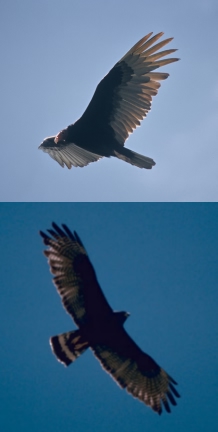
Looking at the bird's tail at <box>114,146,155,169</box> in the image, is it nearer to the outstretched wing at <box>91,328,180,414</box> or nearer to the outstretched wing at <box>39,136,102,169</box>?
the outstretched wing at <box>39,136,102,169</box>

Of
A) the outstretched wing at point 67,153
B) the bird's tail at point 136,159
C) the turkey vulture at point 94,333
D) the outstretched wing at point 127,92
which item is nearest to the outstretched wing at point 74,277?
the turkey vulture at point 94,333

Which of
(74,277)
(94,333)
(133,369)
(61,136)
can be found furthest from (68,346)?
(61,136)

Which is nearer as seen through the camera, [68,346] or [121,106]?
[68,346]

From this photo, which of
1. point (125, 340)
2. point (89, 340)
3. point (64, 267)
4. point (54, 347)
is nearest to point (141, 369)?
point (125, 340)

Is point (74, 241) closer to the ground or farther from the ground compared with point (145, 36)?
closer to the ground

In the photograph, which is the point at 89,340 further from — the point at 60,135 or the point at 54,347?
the point at 60,135

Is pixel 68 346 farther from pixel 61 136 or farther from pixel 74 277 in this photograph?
pixel 61 136

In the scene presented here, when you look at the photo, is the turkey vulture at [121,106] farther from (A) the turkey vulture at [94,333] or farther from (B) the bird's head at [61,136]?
(A) the turkey vulture at [94,333]
